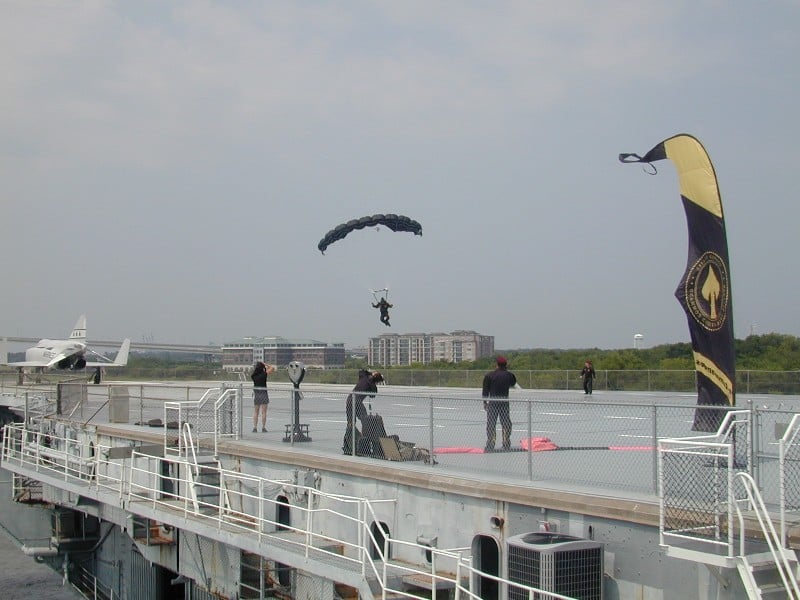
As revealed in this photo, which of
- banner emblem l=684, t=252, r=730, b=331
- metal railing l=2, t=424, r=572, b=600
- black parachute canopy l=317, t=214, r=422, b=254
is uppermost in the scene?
black parachute canopy l=317, t=214, r=422, b=254

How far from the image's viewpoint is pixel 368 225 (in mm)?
28672

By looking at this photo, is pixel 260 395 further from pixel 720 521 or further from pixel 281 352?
pixel 281 352

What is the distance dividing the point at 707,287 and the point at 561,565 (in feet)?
13.9

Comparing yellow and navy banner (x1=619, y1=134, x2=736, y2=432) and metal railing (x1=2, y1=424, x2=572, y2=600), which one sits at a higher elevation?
yellow and navy banner (x1=619, y1=134, x2=736, y2=432)

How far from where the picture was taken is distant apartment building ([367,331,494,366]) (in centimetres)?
7681

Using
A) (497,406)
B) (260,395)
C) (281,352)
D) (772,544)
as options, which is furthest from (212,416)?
(281,352)

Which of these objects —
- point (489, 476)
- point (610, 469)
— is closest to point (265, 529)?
point (489, 476)

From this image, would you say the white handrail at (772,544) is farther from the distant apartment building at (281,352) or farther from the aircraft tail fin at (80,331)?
the aircraft tail fin at (80,331)

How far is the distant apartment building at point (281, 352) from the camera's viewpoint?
2842 inches

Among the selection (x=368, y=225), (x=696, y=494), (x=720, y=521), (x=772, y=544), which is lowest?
(x=772, y=544)

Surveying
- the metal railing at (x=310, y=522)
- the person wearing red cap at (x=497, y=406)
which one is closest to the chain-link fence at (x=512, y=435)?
the person wearing red cap at (x=497, y=406)

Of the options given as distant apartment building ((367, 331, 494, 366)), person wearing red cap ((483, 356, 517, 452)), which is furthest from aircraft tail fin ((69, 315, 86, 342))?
person wearing red cap ((483, 356, 517, 452))

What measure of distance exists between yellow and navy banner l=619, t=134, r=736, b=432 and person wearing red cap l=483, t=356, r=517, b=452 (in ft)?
10.7

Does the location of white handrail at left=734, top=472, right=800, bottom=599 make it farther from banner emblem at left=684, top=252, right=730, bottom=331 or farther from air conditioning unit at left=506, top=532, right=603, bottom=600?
banner emblem at left=684, top=252, right=730, bottom=331
